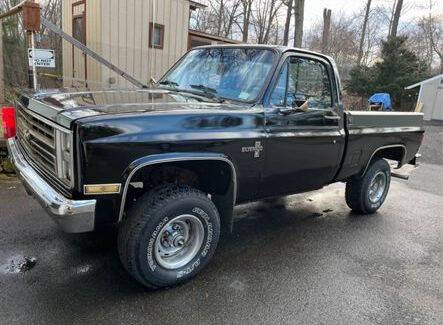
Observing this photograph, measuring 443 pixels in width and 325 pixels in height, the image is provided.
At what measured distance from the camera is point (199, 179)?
3.81m

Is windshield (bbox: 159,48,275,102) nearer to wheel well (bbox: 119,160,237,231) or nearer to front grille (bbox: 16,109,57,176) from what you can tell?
wheel well (bbox: 119,160,237,231)

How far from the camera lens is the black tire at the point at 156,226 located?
3.18 meters

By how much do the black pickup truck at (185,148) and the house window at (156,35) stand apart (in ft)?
22.4

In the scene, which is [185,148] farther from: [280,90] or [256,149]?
[280,90]

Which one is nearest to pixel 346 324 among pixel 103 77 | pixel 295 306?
pixel 295 306

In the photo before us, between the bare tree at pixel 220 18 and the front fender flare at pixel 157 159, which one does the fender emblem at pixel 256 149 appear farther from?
the bare tree at pixel 220 18

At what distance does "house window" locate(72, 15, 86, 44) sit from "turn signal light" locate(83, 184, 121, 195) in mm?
8924

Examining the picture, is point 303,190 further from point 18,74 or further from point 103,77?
point 18,74

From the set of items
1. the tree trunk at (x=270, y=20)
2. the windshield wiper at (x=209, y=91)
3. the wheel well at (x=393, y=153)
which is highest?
the tree trunk at (x=270, y=20)

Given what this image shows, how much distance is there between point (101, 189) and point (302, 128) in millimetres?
2188

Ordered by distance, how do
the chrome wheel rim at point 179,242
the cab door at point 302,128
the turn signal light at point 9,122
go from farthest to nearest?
the turn signal light at point 9,122
the cab door at point 302,128
the chrome wheel rim at point 179,242

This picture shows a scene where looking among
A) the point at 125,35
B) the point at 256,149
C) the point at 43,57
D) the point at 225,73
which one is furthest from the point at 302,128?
the point at 125,35

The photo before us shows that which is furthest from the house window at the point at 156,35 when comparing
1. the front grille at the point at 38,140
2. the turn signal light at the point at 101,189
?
the turn signal light at the point at 101,189

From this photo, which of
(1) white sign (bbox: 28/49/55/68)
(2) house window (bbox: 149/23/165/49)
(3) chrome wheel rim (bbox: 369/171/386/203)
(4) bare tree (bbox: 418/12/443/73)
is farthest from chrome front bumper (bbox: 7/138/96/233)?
(4) bare tree (bbox: 418/12/443/73)
